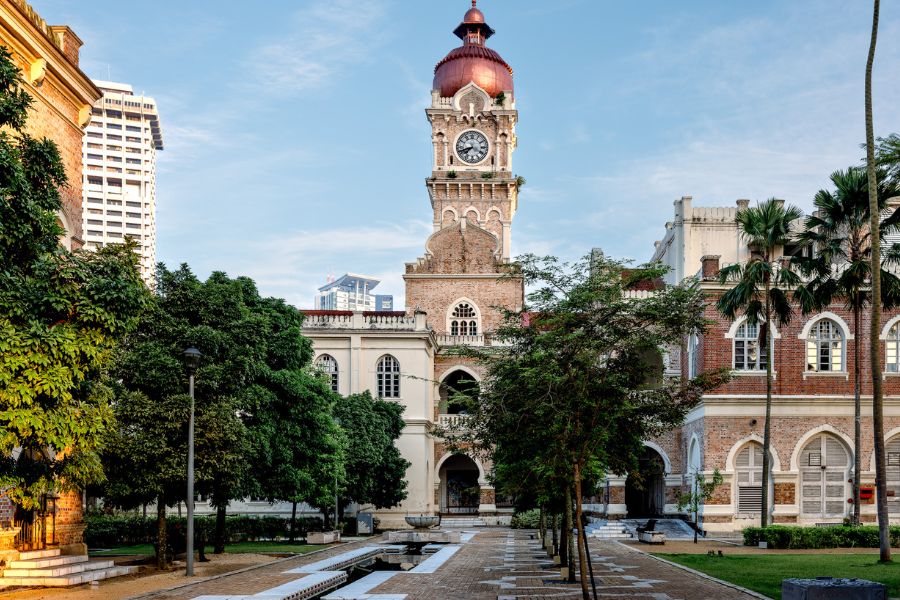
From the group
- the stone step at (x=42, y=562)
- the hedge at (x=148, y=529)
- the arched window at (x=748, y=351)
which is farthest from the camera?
the arched window at (x=748, y=351)

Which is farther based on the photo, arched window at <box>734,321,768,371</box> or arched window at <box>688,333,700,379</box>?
arched window at <box>688,333,700,379</box>

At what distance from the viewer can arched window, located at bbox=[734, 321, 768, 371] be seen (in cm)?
4431

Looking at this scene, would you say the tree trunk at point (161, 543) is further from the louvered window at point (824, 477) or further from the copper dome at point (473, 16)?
the copper dome at point (473, 16)

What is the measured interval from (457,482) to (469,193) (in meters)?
19.4

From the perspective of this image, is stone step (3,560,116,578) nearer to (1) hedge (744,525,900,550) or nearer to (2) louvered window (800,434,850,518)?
(1) hedge (744,525,900,550)

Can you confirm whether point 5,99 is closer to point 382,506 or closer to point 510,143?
point 382,506

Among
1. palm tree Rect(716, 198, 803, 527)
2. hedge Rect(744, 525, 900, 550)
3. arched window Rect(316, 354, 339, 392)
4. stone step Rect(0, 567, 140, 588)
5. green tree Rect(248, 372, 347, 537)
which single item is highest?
palm tree Rect(716, 198, 803, 527)

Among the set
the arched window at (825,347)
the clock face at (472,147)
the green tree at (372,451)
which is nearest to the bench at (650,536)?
the arched window at (825,347)

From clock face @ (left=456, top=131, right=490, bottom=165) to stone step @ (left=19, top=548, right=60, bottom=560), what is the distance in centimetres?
5002

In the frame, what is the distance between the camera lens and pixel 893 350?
44.6 metres

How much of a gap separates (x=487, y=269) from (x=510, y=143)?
11450 mm

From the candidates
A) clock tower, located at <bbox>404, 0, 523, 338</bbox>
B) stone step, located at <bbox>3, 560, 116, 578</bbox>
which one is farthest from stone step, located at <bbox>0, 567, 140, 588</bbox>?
clock tower, located at <bbox>404, 0, 523, 338</bbox>

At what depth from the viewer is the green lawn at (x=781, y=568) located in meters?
21.4

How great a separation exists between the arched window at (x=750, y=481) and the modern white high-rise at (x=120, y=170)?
12643 centimetres
